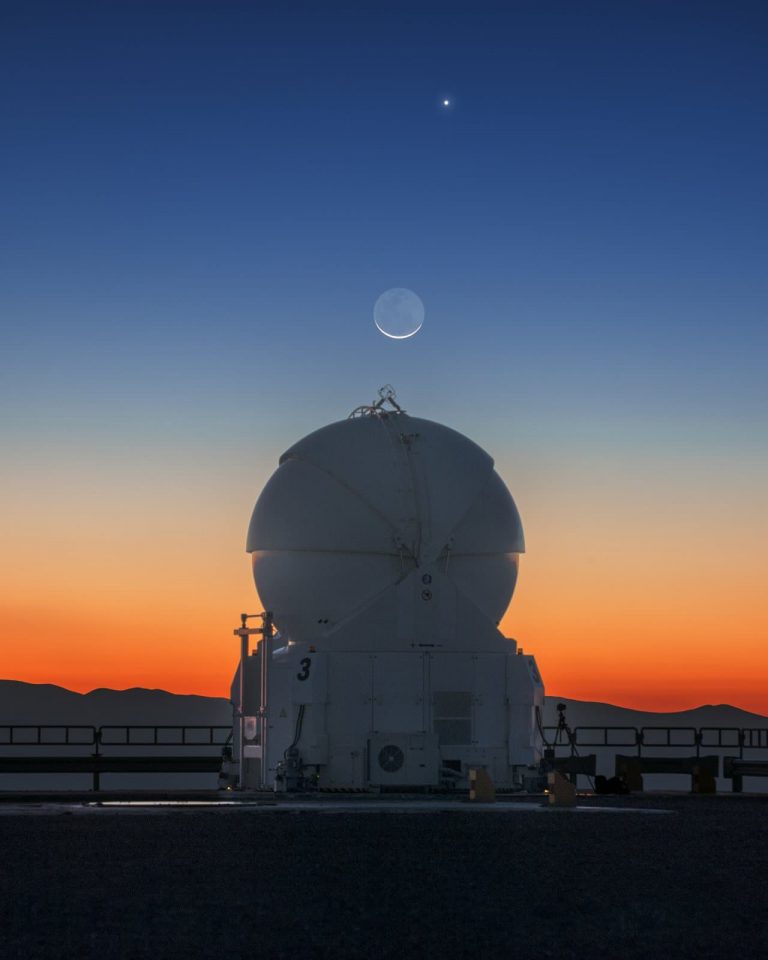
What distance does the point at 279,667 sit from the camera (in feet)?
97.6

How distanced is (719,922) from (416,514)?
19.1 metres

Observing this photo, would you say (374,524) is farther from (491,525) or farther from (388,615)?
(491,525)

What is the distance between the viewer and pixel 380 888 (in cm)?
1318

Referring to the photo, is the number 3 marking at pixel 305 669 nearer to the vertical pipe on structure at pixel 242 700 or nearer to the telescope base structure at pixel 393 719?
the telescope base structure at pixel 393 719

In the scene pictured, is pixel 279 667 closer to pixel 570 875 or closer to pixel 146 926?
pixel 570 875

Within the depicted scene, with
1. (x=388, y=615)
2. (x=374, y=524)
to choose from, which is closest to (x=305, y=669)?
(x=388, y=615)

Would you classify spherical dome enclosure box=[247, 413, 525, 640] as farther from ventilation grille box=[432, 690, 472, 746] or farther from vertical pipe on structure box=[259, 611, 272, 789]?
ventilation grille box=[432, 690, 472, 746]

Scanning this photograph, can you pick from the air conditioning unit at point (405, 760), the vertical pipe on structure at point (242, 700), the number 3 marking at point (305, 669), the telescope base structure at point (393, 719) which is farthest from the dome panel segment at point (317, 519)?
the air conditioning unit at point (405, 760)

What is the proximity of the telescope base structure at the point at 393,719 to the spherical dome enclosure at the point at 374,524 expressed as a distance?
124 cm

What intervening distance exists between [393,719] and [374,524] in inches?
152

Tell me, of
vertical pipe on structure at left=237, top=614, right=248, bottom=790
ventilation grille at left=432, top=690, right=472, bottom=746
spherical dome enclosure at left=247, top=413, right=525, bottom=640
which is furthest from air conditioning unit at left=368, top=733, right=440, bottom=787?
vertical pipe on structure at left=237, top=614, right=248, bottom=790

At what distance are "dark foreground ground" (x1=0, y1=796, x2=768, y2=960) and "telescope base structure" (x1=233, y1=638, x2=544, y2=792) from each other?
7.91 m

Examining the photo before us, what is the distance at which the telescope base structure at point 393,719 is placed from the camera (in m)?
28.7

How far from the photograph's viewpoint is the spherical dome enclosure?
30.2m
